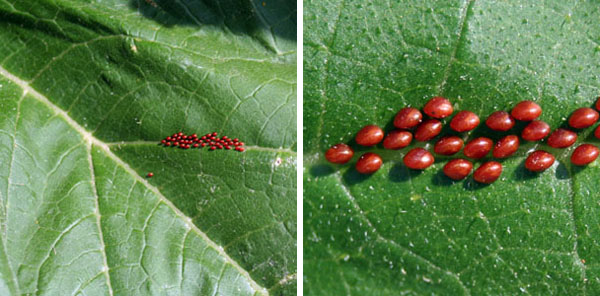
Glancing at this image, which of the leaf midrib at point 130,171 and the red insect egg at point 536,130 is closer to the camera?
the leaf midrib at point 130,171

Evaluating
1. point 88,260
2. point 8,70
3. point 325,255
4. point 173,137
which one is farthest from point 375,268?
point 8,70

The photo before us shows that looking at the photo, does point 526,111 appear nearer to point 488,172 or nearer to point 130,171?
point 488,172

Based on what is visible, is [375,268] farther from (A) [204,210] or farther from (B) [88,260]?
(B) [88,260]

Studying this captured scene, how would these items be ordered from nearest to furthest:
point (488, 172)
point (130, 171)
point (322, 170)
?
point (130, 171), point (488, 172), point (322, 170)

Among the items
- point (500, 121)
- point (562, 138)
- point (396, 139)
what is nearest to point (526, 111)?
point (500, 121)

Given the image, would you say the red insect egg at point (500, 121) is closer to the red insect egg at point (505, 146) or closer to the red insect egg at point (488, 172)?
the red insect egg at point (505, 146)

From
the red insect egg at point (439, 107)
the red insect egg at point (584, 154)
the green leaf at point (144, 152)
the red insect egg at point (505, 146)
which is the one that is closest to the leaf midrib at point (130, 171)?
the green leaf at point (144, 152)

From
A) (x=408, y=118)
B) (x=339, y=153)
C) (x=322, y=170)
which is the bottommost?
(x=322, y=170)
